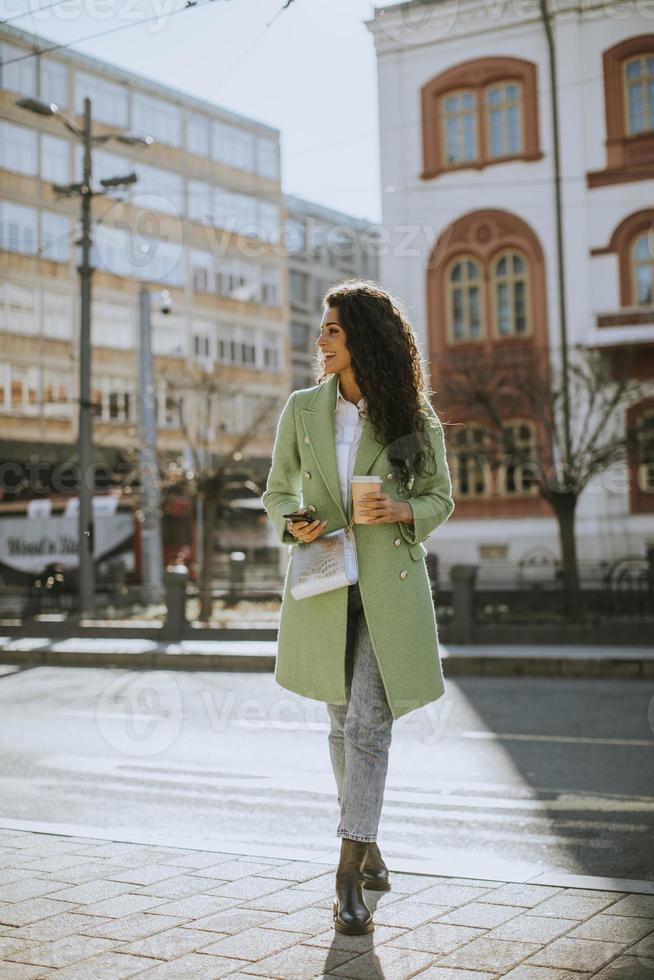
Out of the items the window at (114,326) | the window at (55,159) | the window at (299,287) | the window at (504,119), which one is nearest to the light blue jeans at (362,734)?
the window at (504,119)

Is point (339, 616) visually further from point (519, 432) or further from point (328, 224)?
point (328, 224)

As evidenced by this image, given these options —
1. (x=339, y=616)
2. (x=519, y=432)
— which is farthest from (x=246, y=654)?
(x=519, y=432)

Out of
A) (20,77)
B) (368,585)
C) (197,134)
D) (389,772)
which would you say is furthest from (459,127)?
(368,585)

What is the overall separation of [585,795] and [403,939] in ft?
10.4

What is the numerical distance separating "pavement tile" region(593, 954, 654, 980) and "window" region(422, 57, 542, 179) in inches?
1055

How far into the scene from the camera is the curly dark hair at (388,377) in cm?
424

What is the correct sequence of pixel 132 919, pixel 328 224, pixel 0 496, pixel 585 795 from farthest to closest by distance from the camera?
pixel 328 224 < pixel 0 496 < pixel 585 795 < pixel 132 919

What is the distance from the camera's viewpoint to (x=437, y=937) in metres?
3.63

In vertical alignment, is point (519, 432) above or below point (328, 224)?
below

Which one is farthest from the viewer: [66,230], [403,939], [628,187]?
[66,230]

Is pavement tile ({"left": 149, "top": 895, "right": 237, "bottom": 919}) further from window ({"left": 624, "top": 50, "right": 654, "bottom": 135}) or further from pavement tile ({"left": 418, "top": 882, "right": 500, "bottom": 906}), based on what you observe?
window ({"left": 624, "top": 50, "right": 654, "bottom": 135})

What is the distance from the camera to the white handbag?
4008 mm

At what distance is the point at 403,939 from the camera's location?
11.9 feet

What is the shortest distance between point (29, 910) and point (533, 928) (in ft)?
5.30
